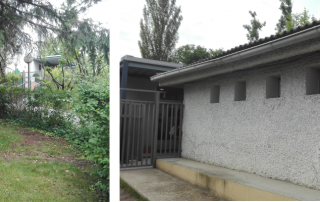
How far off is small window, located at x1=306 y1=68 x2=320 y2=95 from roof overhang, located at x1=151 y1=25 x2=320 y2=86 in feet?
1.20

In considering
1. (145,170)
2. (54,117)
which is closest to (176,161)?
(145,170)

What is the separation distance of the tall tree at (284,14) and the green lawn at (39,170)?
17.5m

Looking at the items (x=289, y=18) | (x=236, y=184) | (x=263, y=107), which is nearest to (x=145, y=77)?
(x=263, y=107)

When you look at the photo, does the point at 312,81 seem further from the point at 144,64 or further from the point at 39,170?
the point at 144,64

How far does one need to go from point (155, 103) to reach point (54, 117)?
252 cm

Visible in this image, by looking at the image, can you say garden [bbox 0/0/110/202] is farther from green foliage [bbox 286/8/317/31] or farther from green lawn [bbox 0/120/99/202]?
green foliage [bbox 286/8/317/31]

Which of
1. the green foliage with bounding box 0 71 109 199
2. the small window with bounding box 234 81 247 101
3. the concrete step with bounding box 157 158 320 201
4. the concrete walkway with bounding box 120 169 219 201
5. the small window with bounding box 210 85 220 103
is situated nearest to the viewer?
the concrete step with bounding box 157 158 320 201

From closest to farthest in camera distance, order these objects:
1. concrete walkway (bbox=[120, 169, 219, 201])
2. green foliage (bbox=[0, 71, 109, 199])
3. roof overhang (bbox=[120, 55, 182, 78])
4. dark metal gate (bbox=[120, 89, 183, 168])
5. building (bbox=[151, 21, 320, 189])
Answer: building (bbox=[151, 21, 320, 189]), green foliage (bbox=[0, 71, 109, 199]), concrete walkway (bbox=[120, 169, 219, 201]), dark metal gate (bbox=[120, 89, 183, 168]), roof overhang (bbox=[120, 55, 182, 78])

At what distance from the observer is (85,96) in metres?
3.94

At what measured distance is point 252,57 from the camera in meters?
3.99

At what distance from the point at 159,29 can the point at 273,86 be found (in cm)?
1559

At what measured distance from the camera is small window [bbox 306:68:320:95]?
11.4 ft

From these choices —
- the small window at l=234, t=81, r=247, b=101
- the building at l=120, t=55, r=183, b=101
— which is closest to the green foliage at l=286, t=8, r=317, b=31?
the building at l=120, t=55, r=183, b=101

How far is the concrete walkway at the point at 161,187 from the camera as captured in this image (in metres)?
4.04
